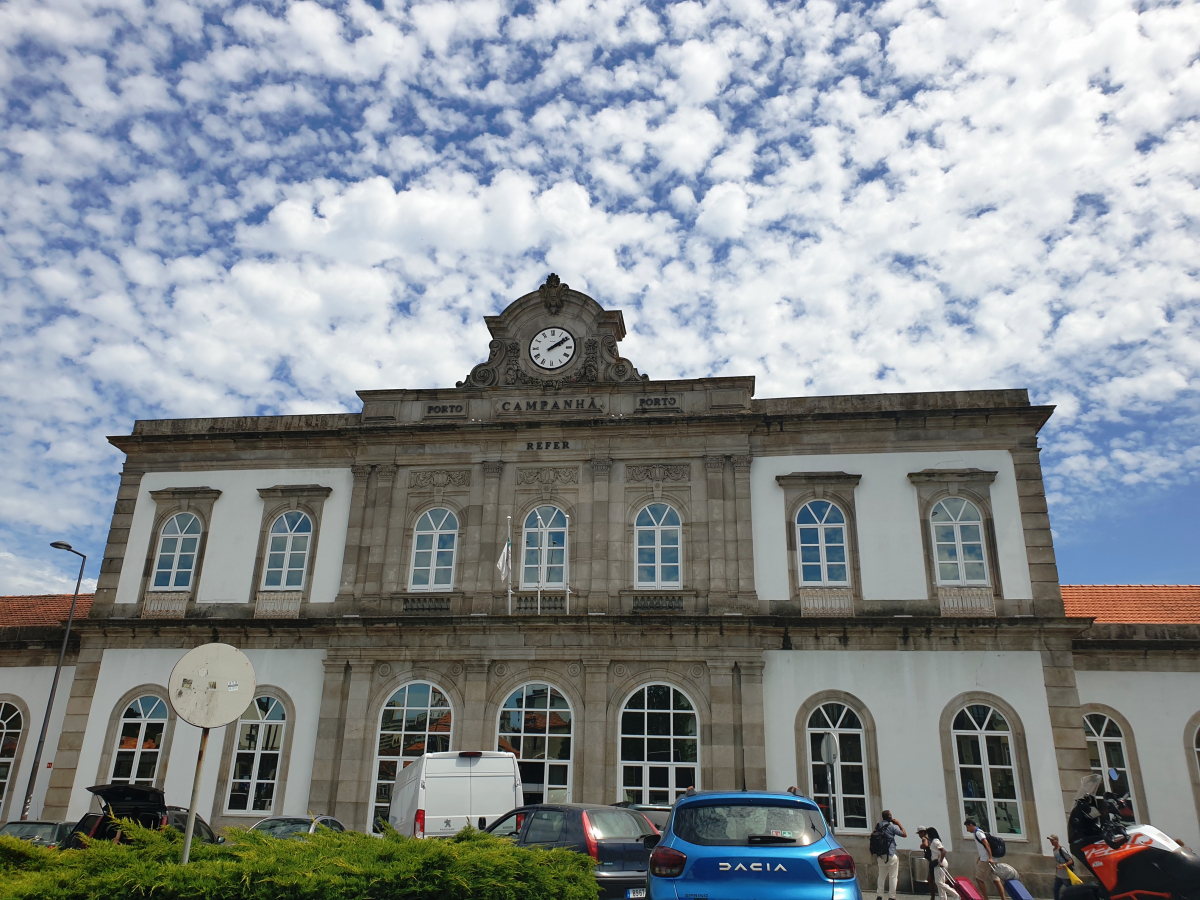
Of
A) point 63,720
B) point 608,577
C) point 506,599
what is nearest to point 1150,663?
point 608,577

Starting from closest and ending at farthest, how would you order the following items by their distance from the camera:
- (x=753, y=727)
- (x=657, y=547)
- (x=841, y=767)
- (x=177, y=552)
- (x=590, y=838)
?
1. (x=590, y=838)
2. (x=841, y=767)
3. (x=753, y=727)
4. (x=657, y=547)
5. (x=177, y=552)

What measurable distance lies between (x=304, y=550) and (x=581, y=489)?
7944mm

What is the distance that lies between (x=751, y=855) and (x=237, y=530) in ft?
67.1

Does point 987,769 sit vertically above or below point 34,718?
below

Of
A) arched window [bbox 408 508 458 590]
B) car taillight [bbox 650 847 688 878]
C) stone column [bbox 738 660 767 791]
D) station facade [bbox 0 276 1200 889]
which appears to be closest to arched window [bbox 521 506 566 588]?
station facade [bbox 0 276 1200 889]

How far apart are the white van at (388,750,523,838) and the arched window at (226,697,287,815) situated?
21.5 feet

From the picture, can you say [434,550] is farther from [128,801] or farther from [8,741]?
[8,741]

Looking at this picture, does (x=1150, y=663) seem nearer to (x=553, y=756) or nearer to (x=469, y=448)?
(x=553, y=756)

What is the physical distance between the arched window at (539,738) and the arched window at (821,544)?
276 inches

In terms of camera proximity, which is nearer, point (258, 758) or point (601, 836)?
point (601, 836)

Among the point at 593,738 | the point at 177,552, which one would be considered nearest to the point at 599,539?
the point at 593,738

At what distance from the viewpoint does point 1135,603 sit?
2384cm

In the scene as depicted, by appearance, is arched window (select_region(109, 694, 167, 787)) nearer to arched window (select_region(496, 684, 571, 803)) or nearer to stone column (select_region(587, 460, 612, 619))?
arched window (select_region(496, 684, 571, 803))

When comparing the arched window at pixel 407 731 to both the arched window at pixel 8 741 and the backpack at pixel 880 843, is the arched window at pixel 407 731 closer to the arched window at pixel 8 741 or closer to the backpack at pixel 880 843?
the backpack at pixel 880 843
